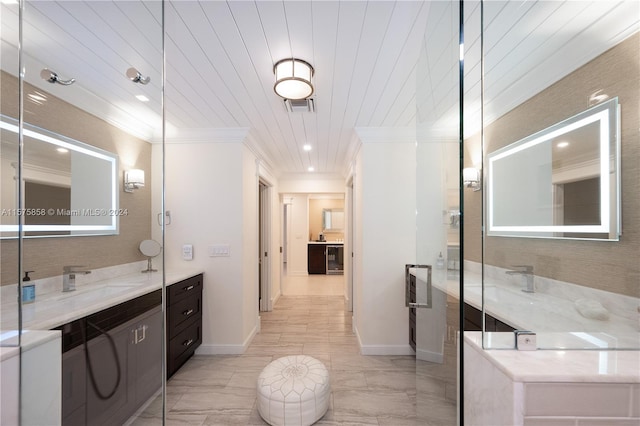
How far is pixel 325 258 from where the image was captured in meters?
7.94

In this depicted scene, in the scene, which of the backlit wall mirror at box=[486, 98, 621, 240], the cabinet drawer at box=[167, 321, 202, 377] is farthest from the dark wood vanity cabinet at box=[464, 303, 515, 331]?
the cabinet drawer at box=[167, 321, 202, 377]

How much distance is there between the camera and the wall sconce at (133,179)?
126 cm

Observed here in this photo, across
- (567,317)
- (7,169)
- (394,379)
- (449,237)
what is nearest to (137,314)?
(7,169)

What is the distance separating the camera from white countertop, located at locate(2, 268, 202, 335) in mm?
808

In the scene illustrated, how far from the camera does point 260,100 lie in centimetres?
229

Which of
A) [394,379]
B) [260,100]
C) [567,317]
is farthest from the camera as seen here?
[394,379]

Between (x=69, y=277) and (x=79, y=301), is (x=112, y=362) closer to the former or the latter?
(x=79, y=301)

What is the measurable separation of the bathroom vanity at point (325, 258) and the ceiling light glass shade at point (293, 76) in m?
6.36

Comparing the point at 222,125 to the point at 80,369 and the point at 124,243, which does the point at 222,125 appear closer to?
the point at 124,243

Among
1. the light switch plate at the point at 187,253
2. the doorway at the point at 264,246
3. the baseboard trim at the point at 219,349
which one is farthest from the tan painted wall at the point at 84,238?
the doorway at the point at 264,246

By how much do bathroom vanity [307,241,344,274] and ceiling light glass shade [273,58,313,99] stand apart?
6363 mm

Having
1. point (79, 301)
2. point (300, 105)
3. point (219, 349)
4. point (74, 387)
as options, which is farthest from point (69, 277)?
point (219, 349)

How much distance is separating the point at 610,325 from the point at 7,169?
1925 mm

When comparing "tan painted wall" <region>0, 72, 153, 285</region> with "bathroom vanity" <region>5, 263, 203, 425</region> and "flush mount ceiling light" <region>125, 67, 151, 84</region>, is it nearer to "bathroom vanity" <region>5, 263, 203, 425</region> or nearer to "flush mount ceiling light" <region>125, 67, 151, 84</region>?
"bathroom vanity" <region>5, 263, 203, 425</region>
